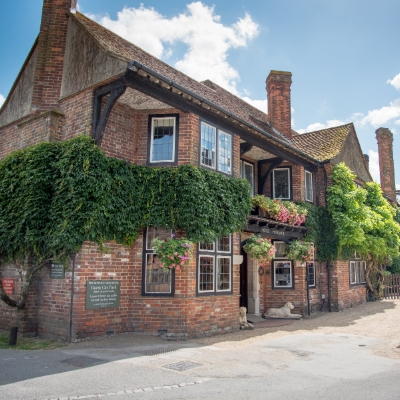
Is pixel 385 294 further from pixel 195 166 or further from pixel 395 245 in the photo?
pixel 195 166

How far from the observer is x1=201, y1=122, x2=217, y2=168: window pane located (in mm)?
11125

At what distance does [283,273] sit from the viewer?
50.5 ft

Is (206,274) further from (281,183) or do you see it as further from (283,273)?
(281,183)

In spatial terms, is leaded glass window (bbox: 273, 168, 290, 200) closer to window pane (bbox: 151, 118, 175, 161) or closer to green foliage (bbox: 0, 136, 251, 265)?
green foliage (bbox: 0, 136, 251, 265)

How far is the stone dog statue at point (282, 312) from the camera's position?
46.6 ft

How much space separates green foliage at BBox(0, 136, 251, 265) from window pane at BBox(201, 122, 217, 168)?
68cm

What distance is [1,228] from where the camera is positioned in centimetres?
979

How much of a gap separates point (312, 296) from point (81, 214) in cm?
1058

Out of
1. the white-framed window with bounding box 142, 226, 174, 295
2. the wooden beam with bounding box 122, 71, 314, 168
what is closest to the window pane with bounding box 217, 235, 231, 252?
the white-framed window with bounding box 142, 226, 174, 295

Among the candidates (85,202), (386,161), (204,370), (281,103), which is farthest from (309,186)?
(386,161)

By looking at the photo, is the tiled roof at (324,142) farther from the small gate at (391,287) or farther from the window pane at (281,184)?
the small gate at (391,287)

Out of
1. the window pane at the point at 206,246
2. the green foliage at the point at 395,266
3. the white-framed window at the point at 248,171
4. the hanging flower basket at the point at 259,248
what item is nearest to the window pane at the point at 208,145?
the window pane at the point at 206,246

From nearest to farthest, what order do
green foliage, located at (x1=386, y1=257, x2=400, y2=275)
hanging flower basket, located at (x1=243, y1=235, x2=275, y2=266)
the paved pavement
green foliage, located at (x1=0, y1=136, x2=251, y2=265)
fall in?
the paved pavement → green foliage, located at (x1=0, y1=136, x2=251, y2=265) → hanging flower basket, located at (x1=243, y1=235, x2=275, y2=266) → green foliage, located at (x1=386, y1=257, x2=400, y2=275)

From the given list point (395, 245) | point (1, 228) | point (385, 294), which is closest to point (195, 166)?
point (1, 228)
